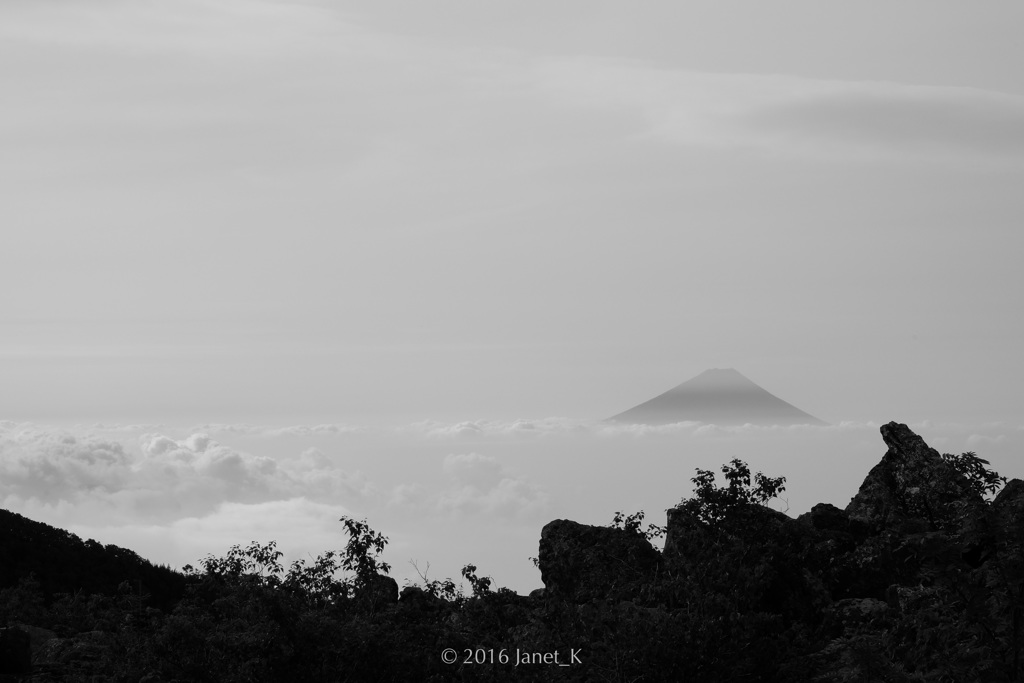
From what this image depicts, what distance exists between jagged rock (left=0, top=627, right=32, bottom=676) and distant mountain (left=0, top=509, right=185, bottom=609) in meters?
30.2

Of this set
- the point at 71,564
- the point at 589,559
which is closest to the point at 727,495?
the point at 589,559

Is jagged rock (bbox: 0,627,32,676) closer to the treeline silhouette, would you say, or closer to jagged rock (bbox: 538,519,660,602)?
the treeline silhouette

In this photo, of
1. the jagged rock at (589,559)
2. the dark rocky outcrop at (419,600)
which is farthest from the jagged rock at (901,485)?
the dark rocky outcrop at (419,600)

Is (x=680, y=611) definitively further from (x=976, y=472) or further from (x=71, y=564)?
(x=71, y=564)

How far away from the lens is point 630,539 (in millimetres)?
28297

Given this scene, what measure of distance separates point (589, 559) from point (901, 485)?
9.83 meters

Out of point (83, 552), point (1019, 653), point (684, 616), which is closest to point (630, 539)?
point (684, 616)

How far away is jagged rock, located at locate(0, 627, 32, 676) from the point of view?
61.5 feet

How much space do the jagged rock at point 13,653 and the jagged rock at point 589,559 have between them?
12004mm

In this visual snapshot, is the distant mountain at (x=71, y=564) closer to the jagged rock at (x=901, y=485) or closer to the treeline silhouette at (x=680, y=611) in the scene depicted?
the treeline silhouette at (x=680, y=611)

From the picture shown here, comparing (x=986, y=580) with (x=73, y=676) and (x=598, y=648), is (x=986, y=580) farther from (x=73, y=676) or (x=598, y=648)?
(x=73, y=676)

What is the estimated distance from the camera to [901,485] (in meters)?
30.3

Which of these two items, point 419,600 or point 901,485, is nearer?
point 419,600

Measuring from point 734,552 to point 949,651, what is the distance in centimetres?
836
